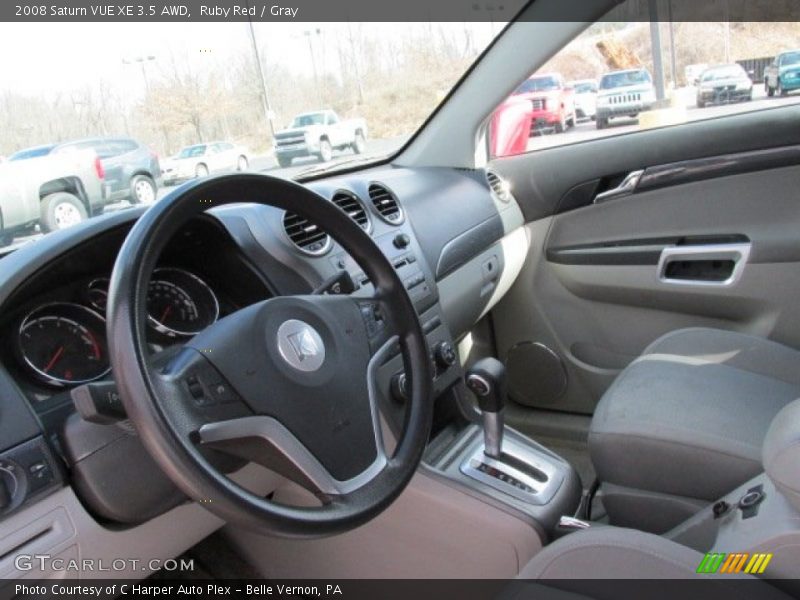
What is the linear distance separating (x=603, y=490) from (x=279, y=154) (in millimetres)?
1219

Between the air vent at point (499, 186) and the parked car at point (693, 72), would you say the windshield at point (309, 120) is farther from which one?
the parked car at point (693, 72)

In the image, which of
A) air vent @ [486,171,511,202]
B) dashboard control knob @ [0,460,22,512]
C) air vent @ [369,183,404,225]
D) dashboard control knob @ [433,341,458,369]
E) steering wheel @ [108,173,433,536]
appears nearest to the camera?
steering wheel @ [108,173,433,536]

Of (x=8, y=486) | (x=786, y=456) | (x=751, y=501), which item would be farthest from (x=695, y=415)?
(x=8, y=486)

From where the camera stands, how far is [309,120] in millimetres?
2332

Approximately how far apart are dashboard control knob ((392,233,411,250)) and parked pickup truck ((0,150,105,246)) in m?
0.77

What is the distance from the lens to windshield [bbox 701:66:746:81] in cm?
238

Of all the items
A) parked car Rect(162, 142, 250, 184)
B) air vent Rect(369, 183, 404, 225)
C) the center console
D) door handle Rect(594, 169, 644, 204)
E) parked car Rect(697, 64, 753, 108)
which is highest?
parked car Rect(162, 142, 250, 184)

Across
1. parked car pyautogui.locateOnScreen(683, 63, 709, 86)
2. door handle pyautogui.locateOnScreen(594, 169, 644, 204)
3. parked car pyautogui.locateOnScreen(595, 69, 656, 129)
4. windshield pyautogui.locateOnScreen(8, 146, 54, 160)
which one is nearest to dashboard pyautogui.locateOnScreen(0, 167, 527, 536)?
windshield pyautogui.locateOnScreen(8, 146, 54, 160)

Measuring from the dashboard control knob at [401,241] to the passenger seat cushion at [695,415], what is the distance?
67cm

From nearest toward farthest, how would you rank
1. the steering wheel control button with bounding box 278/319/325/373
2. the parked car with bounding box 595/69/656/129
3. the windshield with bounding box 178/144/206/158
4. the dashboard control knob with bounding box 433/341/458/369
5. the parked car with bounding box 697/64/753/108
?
the steering wheel control button with bounding box 278/319/325/373
the windshield with bounding box 178/144/206/158
the dashboard control knob with bounding box 433/341/458/369
the parked car with bounding box 697/64/753/108
the parked car with bounding box 595/69/656/129

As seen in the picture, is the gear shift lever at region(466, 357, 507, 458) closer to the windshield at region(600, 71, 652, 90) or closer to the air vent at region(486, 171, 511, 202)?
the air vent at region(486, 171, 511, 202)

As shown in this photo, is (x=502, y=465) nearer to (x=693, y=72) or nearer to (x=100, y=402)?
(x=100, y=402)

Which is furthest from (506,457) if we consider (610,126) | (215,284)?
(610,126)

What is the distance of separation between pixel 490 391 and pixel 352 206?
690 mm
